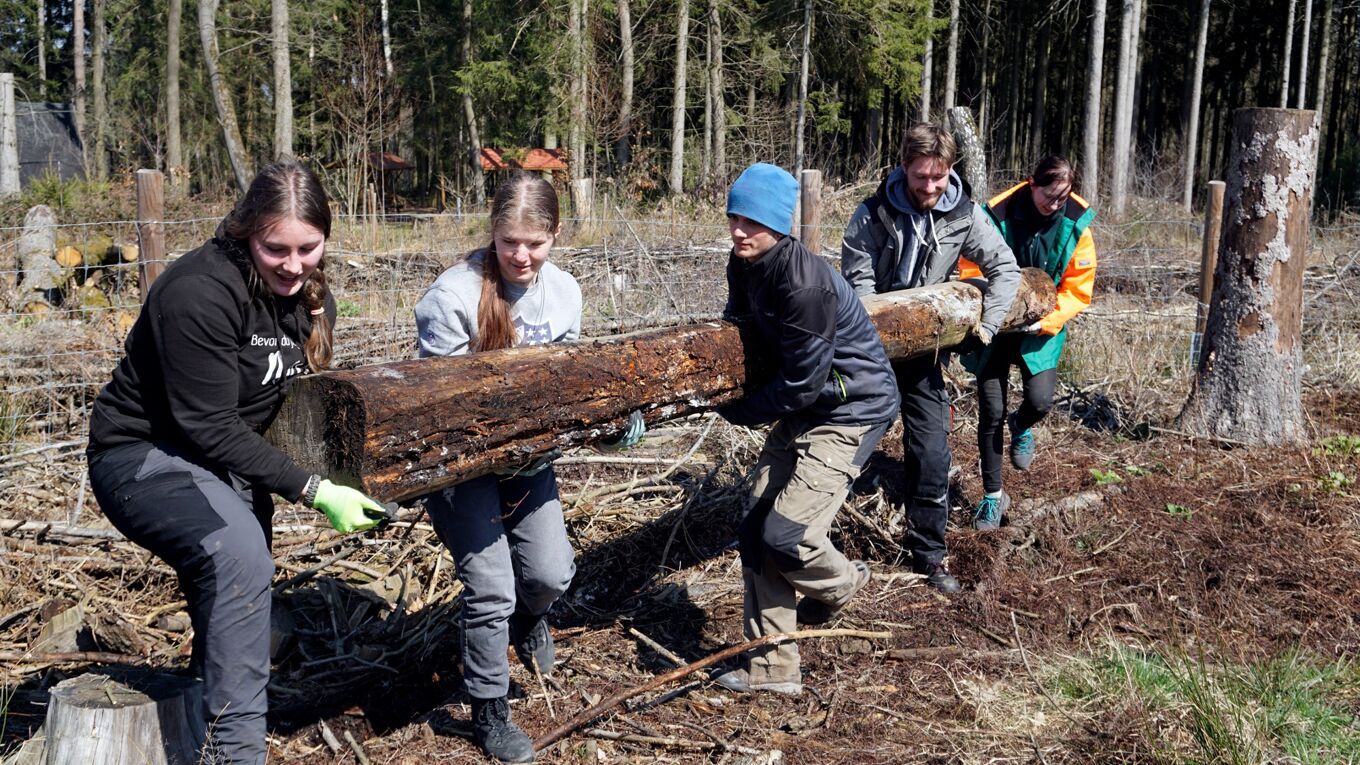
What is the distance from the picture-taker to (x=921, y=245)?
4.46 metres

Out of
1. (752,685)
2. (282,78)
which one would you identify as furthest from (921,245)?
(282,78)

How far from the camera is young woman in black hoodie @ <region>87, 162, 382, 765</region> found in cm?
247

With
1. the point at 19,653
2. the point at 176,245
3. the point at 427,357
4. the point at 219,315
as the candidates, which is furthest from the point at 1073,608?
the point at 176,245

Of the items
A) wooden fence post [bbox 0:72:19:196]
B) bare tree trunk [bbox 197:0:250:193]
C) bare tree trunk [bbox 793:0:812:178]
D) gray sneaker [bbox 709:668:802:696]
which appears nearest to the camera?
gray sneaker [bbox 709:668:802:696]

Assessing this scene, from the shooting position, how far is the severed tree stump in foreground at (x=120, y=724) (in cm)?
258

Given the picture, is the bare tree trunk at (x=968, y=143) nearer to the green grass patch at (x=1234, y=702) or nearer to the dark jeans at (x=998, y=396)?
the dark jeans at (x=998, y=396)

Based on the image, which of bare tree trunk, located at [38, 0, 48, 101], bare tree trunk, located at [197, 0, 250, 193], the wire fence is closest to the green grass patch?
the wire fence

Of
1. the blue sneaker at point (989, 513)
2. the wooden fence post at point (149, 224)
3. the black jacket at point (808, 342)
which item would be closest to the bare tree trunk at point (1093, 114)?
the blue sneaker at point (989, 513)

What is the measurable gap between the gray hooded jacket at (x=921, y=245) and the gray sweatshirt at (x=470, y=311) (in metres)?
1.64

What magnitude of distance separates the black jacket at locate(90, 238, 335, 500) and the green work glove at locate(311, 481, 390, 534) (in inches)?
3.0

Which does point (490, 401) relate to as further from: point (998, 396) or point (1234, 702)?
point (998, 396)

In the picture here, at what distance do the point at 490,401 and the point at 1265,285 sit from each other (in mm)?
5222

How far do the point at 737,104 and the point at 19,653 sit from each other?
2683cm

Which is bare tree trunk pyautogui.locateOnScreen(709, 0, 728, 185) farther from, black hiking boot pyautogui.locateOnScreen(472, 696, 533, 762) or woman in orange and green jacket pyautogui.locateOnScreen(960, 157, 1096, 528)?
black hiking boot pyautogui.locateOnScreen(472, 696, 533, 762)
